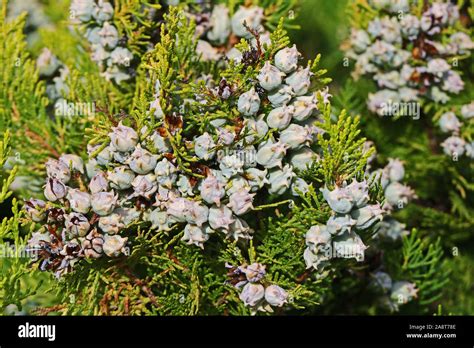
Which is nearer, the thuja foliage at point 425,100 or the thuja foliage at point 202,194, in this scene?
the thuja foliage at point 202,194

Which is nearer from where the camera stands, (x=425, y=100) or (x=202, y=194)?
(x=202, y=194)

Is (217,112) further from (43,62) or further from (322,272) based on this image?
(43,62)

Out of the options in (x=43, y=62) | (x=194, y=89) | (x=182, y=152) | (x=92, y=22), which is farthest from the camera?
(x=43, y=62)

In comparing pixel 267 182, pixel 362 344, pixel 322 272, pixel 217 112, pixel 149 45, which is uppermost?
pixel 149 45

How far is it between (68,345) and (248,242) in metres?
0.35

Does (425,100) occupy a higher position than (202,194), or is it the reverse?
(425,100)

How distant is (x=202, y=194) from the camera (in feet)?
3.11

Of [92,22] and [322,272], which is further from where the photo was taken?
[92,22]

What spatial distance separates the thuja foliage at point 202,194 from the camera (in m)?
0.96

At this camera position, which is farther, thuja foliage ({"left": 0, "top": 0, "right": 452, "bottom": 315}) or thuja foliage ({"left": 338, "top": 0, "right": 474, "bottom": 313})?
thuja foliage ({"left": 338, "top": 0, "right": 474, "bottom": 313})

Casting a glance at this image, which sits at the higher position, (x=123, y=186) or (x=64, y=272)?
(x=123, y=186)

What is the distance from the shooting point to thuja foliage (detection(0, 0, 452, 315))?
96cm

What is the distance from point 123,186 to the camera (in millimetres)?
977

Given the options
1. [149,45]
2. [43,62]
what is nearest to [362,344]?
[149,45]
